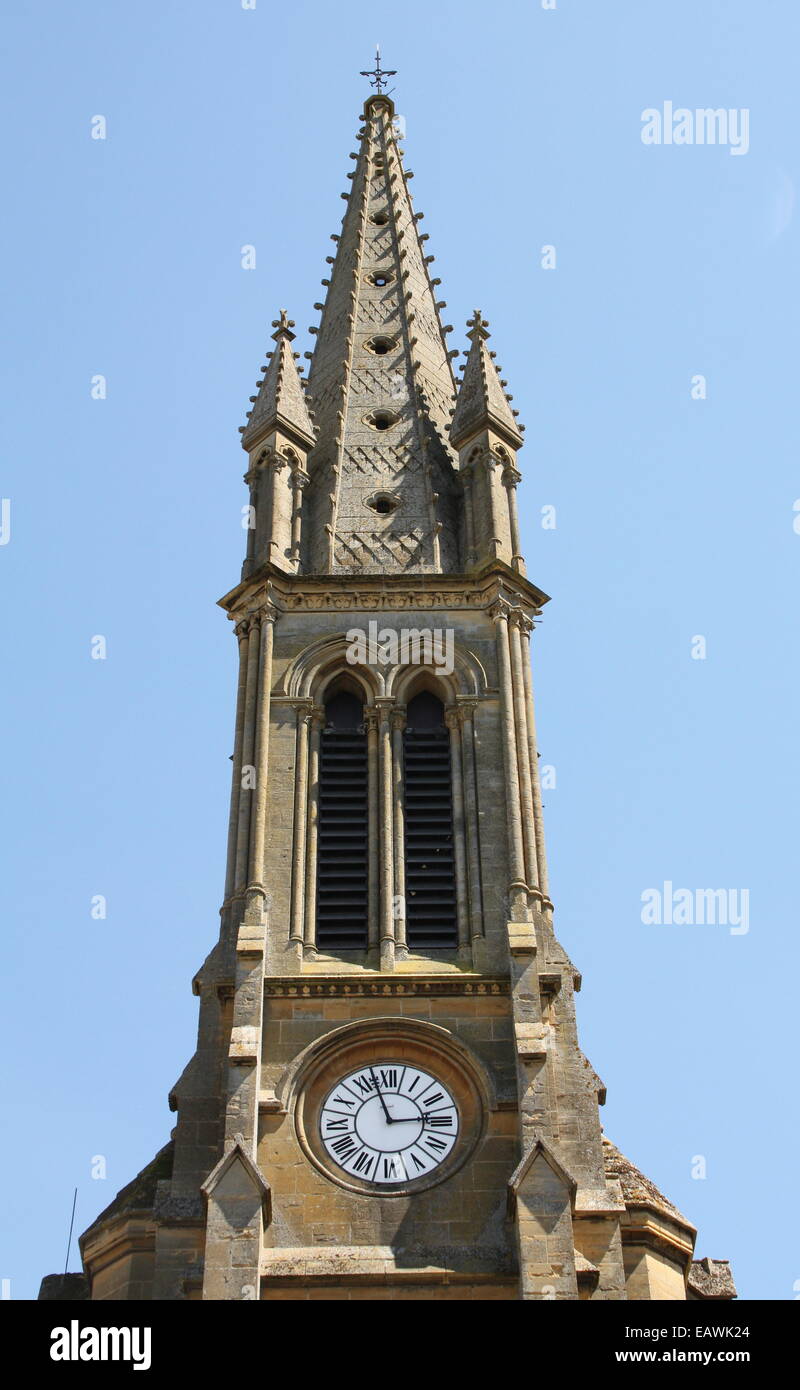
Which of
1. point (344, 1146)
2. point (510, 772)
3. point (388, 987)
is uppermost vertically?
point (510, 772)

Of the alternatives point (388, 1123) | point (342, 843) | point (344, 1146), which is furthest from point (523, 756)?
point (344, 1146)

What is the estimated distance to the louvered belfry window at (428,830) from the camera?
98.2ft

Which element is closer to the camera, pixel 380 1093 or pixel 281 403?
pixel 380 1093

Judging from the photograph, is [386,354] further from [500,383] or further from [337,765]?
[337,765]

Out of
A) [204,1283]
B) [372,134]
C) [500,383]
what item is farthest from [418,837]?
[372,134]

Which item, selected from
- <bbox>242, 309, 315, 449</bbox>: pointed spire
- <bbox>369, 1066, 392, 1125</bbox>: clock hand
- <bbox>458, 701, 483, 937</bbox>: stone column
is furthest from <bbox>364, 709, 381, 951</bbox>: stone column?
<bbox>242, 309, 315, 449</bbox>: pointed spire

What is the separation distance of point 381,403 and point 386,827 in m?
10.2

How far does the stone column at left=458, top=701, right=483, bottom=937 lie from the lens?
97.6ft

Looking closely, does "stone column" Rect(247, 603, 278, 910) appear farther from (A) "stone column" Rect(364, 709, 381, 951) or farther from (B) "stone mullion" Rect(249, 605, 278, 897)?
(A) "stone column" Rect(364, 709, 381, 951)

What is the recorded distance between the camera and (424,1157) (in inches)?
1072

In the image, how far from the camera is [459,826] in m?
30.9

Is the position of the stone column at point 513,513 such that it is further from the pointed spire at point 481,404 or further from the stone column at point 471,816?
the stone column at point 471,816

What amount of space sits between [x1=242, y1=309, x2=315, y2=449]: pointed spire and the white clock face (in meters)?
12.8

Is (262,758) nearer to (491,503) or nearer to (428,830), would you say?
(428,830)
